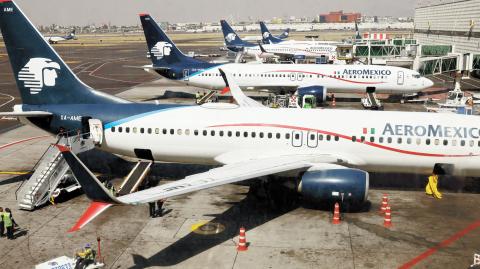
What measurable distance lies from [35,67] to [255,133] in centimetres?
1348

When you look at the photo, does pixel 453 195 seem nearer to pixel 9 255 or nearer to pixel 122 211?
pixel 122 211

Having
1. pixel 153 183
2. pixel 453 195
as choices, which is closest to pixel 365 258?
pixel 453 195

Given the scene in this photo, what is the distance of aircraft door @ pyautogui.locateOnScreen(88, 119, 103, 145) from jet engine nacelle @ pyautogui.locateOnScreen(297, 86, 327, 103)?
91.6ft

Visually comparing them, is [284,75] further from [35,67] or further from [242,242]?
[242,242]

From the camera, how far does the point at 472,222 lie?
20500mm

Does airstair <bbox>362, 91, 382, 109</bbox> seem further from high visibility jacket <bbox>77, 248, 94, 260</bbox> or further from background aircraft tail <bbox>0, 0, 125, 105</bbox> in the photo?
high visibility jacket <bbox>77, 248, 94, 260</bbox>

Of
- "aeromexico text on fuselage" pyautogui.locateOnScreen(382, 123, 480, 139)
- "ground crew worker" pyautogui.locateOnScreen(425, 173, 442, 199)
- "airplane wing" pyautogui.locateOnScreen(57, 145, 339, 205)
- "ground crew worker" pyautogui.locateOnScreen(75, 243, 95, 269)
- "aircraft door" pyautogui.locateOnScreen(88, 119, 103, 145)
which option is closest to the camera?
"airplane wing" pyautogui.locateOnScreen(57, 145, 339, 205)

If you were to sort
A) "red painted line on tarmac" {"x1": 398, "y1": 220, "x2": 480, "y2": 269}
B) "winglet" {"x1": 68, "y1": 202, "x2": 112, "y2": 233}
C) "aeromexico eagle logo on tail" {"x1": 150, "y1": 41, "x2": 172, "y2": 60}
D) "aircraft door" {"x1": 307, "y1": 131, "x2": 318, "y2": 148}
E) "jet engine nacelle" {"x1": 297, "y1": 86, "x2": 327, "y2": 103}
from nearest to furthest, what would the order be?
"winglet" {"x1": 68, "y1": 202, "x2": 112, "y2": 233} → "red painted line on tarmac" {"x1": 398, "y1": 220, "x2": 480, "y2": 269} → "aircraft door" {"x1": 307, "y1": 131, "x2": 318, "y2": 148} → "jet engine nacelle" {"x1": 297, "y1": 86, "x2": 327, "y2": 103} → "aeromexico eagle logo on tail" {"x1": 150, "y1": 41, "x2": 172, "y2": 60}

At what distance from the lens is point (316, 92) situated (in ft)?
158

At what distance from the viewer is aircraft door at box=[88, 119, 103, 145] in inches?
965

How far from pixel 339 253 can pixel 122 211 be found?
10.8 m

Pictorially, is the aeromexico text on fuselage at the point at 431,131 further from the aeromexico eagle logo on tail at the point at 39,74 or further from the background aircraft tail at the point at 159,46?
the background aircraft tail at the point at 159,46

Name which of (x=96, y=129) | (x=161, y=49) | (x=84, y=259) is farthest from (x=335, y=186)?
(x=161, y=49)

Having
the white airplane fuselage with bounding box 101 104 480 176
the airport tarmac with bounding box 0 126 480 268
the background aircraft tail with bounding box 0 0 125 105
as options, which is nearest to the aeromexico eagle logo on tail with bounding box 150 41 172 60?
the background aircraft tail with bounding box 0 0 125 105
